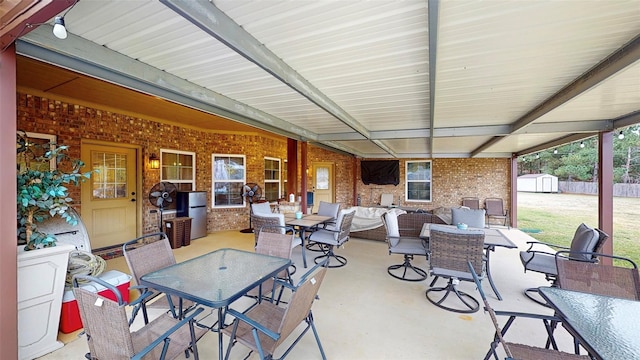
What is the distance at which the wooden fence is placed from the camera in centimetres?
1218

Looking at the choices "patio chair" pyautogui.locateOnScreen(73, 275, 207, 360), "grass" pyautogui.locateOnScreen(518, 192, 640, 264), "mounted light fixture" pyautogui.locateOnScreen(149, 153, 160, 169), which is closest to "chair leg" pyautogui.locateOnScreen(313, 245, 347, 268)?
"patio chair" pyautogui.locateOnScreen(73, 275, 207, 360)

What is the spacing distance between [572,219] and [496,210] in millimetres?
3338

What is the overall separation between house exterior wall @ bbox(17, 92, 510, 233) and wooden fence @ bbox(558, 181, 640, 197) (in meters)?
8.90

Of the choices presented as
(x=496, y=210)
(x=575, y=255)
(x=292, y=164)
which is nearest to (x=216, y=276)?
(x=575, y=255)

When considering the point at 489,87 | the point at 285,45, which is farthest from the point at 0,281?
the point at 489,87

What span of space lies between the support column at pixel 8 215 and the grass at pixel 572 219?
879cm

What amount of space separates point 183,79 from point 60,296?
229 cm

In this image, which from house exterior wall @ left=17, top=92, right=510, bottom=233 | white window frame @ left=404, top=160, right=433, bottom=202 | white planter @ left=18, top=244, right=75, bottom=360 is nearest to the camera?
white planter @ left=18, top=244, right=75, bottom=360

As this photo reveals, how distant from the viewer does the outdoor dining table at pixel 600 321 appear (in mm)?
1198

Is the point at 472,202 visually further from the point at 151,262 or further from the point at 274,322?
the point at 151,262

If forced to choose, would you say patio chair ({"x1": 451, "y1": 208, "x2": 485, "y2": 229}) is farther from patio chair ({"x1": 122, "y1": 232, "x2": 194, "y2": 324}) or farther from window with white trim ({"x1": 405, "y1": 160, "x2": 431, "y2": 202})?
window with white trim ({"x1": 405, "y1": 160, "x2": 431, "y2": 202})

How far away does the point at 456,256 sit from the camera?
2916mm

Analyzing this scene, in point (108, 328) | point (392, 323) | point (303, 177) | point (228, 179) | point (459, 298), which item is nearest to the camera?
point (108, 328)

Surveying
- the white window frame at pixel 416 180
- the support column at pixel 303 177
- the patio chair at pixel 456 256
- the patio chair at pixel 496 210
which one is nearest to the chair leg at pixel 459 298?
the patio chair at pixel 456 256
